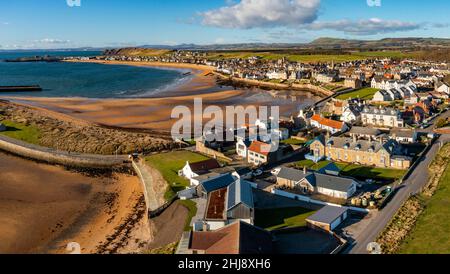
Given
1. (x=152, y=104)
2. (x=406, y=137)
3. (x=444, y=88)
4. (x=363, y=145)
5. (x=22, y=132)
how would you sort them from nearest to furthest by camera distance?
(x=363, y=145), (x=406, y=137), (x=22, y=132), (x=444, y=88), (x=152, y=104)

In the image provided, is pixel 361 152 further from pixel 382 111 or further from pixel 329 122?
pixel 382 111

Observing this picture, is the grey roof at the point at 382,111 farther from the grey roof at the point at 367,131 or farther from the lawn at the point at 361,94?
the lawn at the point at 361,94

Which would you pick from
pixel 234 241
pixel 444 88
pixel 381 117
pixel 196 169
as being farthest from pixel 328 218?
pixel 444 88

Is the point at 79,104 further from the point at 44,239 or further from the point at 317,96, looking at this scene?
the point at 44,239

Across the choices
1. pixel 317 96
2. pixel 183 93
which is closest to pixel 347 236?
pixel 317 96

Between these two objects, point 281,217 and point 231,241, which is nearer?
point 231,241
